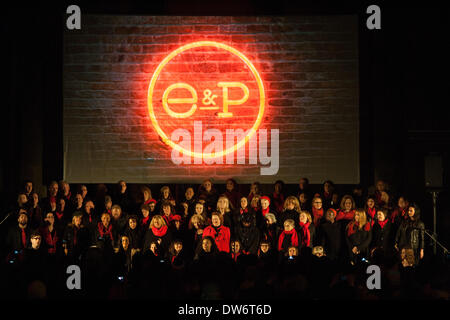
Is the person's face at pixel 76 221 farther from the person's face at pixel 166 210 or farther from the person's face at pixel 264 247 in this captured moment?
the person's face at pixel 264 247

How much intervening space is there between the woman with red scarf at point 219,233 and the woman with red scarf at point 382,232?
2.57 metres

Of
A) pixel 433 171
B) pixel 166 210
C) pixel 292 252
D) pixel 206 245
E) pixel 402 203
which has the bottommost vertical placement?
pixel 292 252

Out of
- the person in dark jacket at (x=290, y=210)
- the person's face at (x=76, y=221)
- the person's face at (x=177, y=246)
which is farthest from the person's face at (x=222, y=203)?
the person's face at (x=76, y=221)

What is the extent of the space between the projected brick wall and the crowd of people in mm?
1286

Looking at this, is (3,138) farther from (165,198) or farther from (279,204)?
(279,204)

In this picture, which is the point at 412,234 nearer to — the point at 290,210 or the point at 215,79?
the point at 290,210

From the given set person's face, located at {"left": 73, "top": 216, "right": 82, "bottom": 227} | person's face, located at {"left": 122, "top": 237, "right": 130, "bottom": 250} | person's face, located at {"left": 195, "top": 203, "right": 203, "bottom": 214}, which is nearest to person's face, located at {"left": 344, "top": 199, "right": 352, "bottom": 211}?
person's face, located at {"left": 195, "top": 203, "right": 203, "bottom": 214}

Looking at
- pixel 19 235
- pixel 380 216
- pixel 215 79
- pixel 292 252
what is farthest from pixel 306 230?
pixel 19 235

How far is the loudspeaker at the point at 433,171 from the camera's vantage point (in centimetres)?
1369

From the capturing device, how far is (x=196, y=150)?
Result: 48.0ft

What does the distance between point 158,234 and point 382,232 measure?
3.95 metres

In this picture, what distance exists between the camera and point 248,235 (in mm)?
11195

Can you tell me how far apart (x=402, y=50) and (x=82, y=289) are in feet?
31.9
